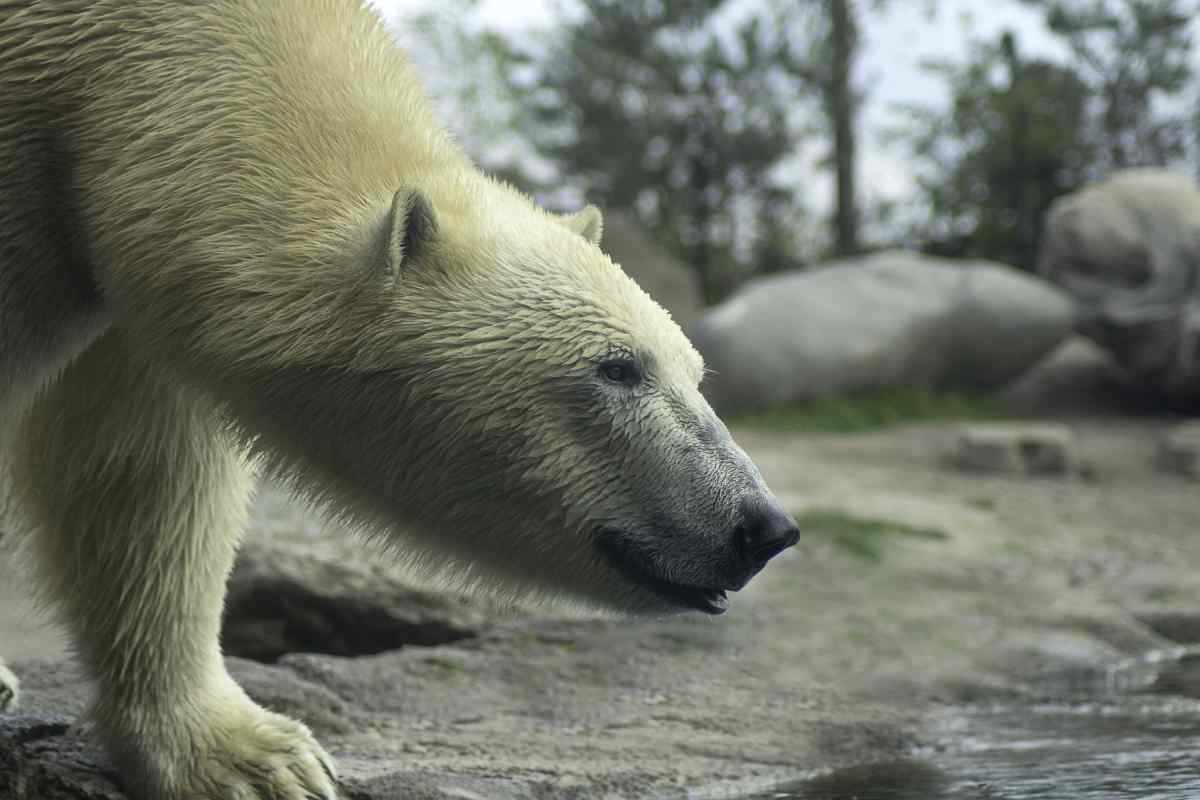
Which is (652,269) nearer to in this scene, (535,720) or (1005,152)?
(1005,152)

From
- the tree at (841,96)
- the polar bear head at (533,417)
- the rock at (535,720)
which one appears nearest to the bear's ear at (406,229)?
the polar bear head at (533,417)

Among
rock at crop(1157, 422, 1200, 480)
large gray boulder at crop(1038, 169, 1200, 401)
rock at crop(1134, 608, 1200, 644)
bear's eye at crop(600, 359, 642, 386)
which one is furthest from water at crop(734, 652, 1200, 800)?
large gray boulder at crop(1038, 169, 1200, 401)

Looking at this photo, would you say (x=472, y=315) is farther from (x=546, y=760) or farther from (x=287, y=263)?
(x=546, y=760)

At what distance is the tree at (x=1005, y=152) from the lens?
14.6 metres

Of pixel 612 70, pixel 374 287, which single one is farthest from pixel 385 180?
pixel 612 70

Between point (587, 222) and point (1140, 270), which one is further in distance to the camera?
point (1140, 270)

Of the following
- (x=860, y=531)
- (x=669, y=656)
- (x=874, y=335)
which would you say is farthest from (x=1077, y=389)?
(x=669, y=656)

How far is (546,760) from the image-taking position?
3242mm

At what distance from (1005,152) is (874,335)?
177 inches

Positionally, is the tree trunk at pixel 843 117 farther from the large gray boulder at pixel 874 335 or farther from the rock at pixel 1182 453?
the rock at pixel 1182 453

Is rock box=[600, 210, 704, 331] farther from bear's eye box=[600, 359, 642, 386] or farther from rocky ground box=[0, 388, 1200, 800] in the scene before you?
bear's eye box=[600, 359, 642, 386]

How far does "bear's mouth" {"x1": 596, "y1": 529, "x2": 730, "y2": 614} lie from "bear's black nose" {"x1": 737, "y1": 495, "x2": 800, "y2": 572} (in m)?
0.10

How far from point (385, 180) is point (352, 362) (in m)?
0.33

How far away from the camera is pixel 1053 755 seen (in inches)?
133
